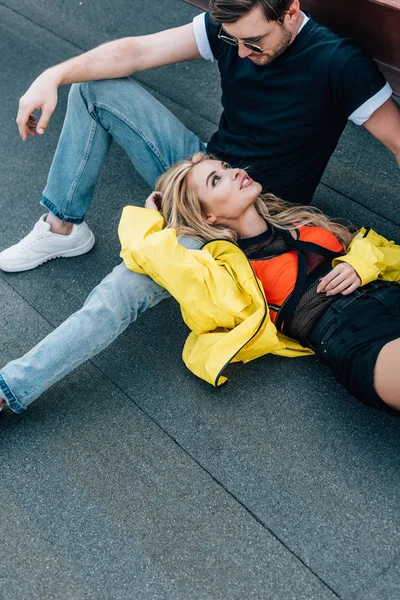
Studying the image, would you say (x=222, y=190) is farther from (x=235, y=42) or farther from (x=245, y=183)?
(x=235, y=42)

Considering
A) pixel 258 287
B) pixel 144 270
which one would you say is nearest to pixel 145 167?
pixel 144 270

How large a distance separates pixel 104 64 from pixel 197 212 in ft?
2.04

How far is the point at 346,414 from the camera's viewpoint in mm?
2189

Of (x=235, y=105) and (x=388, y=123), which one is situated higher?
(x=388, y=123)

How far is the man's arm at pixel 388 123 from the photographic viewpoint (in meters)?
2.12

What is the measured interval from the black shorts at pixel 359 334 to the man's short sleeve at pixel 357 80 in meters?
0.55

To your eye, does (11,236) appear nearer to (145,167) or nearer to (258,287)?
(145,167)

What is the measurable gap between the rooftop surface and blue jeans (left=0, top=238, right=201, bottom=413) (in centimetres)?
20

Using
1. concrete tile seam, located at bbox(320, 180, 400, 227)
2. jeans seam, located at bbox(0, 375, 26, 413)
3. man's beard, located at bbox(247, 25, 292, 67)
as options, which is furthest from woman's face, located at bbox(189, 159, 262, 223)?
jeans seam, located at bbox(0, 375, 26, 413)

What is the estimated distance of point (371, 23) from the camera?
7.09 feet

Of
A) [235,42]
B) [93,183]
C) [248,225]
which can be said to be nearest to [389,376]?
[248,225]

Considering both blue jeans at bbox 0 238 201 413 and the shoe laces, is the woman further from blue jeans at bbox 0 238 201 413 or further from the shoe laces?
the shoe laces

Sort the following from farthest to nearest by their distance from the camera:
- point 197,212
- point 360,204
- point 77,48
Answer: point 77,48
point 360,204
point 197,212

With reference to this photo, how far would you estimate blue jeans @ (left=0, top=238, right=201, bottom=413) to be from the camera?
2.11 meters
